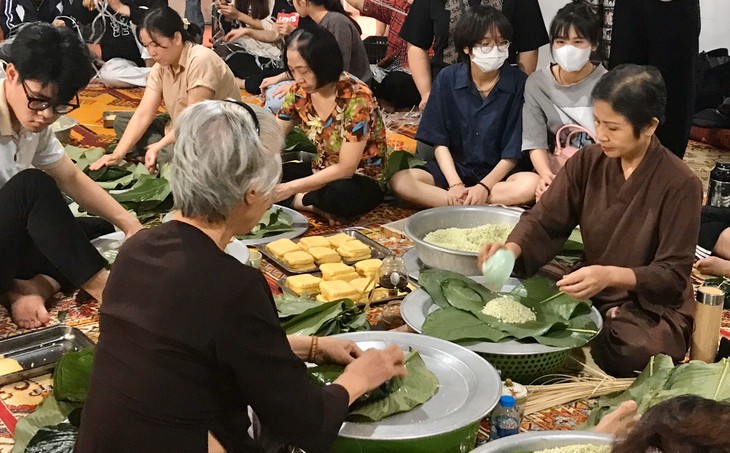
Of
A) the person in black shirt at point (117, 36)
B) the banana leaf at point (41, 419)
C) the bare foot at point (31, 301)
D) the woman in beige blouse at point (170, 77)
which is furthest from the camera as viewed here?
the person in black shirt at point (117, 36)

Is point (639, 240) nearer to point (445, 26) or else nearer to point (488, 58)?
point (488, 58)

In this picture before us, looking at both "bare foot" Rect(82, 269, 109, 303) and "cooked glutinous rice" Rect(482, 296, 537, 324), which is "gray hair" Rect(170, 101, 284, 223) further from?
"bare foot" Rect(82, 269, 109, 303)

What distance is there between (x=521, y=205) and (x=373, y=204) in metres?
0.67

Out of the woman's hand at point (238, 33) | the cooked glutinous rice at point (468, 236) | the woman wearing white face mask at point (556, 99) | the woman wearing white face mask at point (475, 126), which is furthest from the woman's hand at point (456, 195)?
the woman's hand at point (238, 33)

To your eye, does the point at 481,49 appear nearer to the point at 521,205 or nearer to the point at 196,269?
the point at 521,205

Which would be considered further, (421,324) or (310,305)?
(310,305)

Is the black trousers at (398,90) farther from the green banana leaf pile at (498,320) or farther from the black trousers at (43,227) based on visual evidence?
the black trousers at (43,227)

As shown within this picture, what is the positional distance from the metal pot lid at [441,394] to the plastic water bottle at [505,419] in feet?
0.18

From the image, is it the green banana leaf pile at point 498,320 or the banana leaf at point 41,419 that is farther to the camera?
the green banana leaf pile at point 498,320

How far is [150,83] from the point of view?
4.28 metres

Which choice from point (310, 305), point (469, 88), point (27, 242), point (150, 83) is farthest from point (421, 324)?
point (150, 83)

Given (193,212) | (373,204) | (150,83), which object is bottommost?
(373,204)

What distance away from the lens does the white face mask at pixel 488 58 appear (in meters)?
3.77

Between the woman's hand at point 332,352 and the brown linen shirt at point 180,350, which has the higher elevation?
the brown linen shirt at point 180,350
